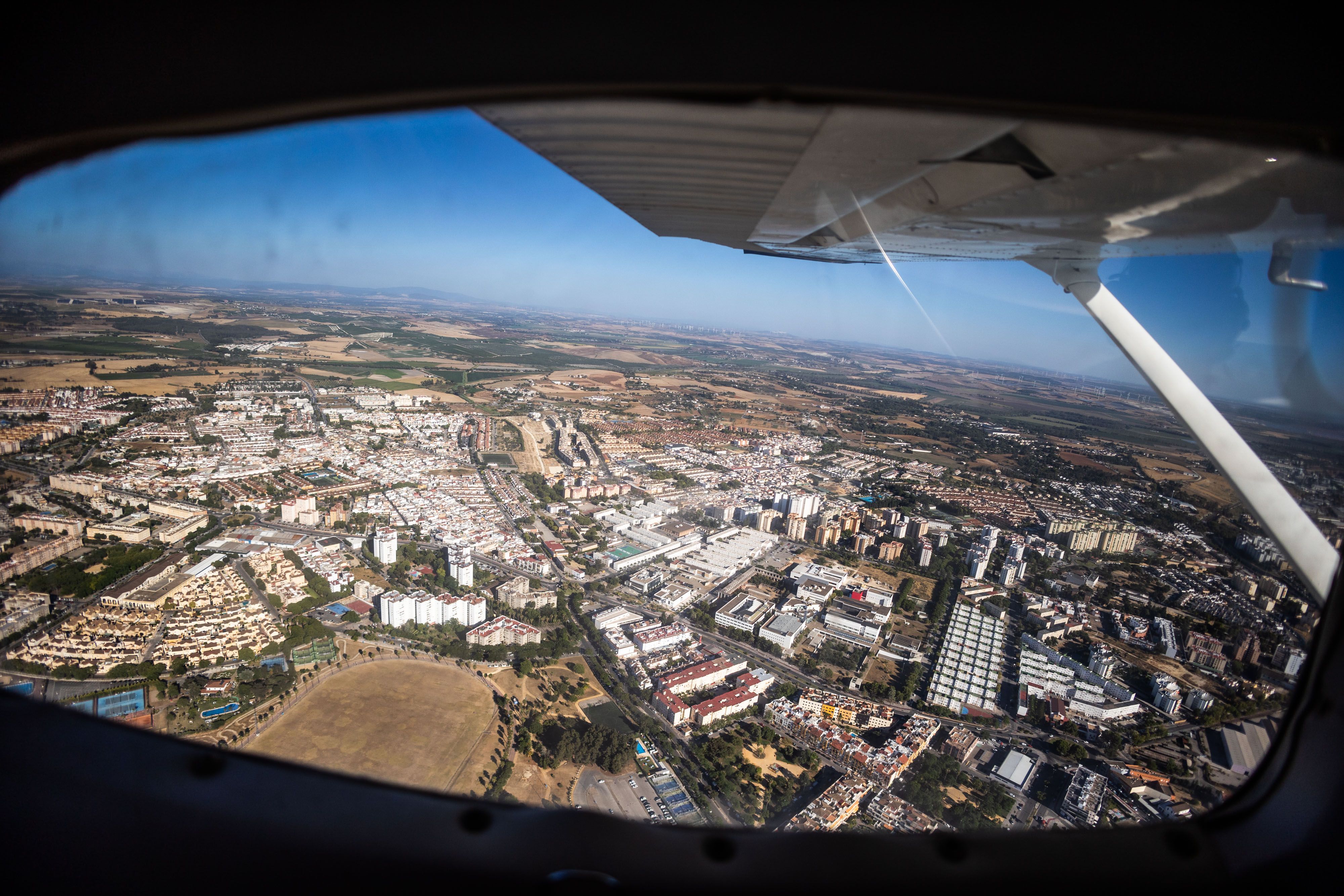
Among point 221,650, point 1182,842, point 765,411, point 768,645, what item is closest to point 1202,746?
point 1182,842

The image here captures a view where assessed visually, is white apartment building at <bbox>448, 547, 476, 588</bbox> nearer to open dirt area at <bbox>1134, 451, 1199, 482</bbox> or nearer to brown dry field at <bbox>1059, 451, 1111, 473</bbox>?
open dirt area at <bbox>1134, 451, 1199, 482</bbox>

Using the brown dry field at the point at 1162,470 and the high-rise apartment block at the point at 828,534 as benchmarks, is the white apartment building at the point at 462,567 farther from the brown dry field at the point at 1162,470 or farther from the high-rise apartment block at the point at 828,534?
the brown dry field at the point at 1162,470

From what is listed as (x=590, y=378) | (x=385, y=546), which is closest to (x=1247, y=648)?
(x=385, y=546)

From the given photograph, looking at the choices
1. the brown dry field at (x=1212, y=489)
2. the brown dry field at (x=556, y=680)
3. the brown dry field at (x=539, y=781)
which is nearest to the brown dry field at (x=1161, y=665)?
the brown dry field at (x=1212, y=489)

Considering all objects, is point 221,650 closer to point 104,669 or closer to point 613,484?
point 104,669

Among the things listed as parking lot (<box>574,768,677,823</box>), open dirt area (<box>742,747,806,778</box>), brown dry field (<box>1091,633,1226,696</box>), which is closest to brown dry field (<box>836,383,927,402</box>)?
brown dry field (<box>1091,633,1226,696</box>)

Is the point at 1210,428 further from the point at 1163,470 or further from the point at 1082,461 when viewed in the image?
the point at 1082,461
